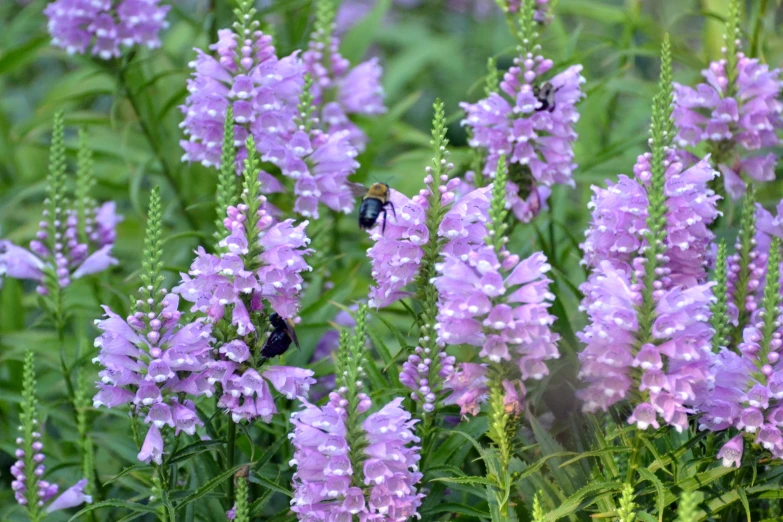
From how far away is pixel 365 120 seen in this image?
5.66 meters

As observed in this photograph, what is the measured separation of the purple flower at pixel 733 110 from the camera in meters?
3.44

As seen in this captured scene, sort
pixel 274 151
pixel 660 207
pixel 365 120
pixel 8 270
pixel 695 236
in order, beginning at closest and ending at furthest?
1. pixel 660 207
2. pixel 695 236
3. pixel 274 151
4. pixel 8 270
5. pixel 365 120

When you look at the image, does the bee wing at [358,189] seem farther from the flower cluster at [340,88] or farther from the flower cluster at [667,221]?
the flower cluster at [340,88]

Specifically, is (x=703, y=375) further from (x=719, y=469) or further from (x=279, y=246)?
(x=279, y=246)

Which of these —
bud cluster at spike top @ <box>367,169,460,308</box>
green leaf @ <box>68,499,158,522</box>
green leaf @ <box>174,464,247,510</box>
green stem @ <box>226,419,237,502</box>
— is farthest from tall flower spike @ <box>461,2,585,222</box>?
green leaf @ <box>68,499,158,522</box>

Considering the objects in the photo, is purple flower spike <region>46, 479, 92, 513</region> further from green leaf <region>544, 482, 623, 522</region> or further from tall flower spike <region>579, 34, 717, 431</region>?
tall flower spike <region>579, 34, 717, 431</region>

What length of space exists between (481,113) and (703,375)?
1415 millimetres

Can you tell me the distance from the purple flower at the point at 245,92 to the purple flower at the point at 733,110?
141 cm

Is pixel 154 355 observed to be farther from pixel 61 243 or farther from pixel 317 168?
pixel 61 243

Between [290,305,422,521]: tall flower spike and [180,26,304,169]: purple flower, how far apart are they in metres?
1.10

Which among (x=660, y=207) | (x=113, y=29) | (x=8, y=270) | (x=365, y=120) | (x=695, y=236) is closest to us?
(x=660, y=207)

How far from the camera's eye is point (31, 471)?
295cm

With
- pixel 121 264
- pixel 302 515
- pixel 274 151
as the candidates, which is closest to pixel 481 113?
pixel 274 151

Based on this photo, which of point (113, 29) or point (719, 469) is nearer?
point (719, 469)
